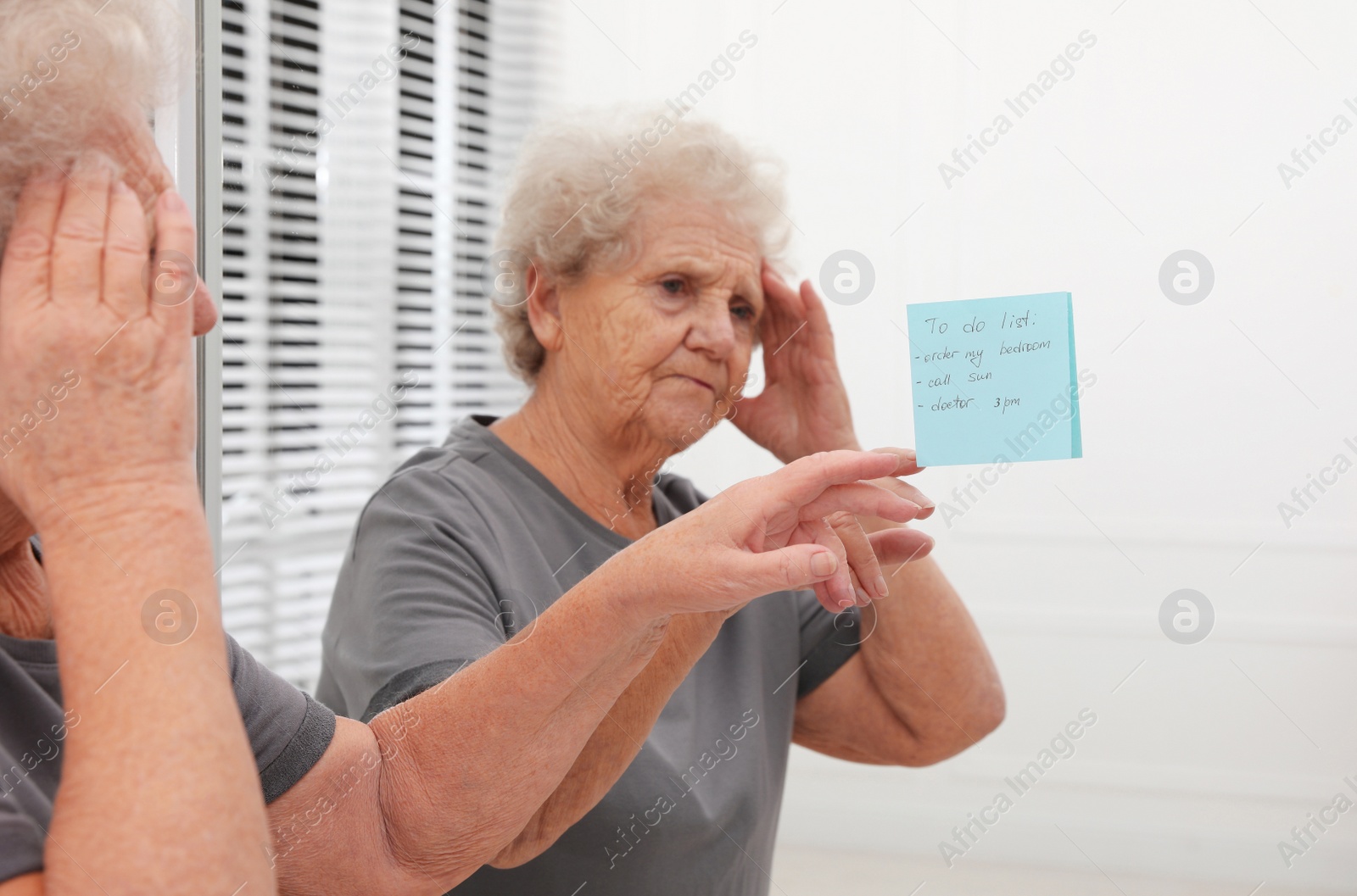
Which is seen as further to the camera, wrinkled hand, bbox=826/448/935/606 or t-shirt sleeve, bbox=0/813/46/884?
wrinkled hand, bbox=826/448/935/606

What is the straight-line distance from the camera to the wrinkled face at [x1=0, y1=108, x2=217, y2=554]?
56 cm

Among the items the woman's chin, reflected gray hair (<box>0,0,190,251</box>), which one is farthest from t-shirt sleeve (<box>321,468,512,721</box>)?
reflected gray hair (<box>0,0,190,251</box>)

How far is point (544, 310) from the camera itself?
3.87ft

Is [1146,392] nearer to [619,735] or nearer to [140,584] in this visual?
[619,735]

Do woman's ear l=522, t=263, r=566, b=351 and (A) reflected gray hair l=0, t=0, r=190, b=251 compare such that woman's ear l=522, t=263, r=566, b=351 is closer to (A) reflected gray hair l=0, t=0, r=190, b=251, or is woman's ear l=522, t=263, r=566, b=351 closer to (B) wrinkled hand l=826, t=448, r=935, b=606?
(B) wrinkled hand l=826, t=448, r=935, b=606

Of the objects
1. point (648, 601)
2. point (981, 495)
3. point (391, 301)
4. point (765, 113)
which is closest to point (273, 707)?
point (648, 601)

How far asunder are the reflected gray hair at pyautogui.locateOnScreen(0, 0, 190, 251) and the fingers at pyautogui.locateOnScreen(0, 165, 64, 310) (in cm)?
1

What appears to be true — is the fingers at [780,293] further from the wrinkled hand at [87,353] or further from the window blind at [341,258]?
the window blind at [341,258]

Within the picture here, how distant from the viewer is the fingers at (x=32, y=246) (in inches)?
19.5

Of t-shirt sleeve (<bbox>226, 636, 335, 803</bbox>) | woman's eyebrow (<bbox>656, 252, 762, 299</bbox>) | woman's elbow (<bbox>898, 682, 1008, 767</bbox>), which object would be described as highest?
woman's eyebrow (<bbox>656, 252, 762, 299</bbox>)

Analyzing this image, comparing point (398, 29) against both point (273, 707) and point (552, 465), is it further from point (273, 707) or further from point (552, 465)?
point (273, 707)

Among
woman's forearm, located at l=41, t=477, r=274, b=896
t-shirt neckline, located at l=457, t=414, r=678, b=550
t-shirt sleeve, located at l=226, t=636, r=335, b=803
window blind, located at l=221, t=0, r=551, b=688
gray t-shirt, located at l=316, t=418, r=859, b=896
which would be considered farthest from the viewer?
window blind, located at l=221, t=0, r=551, b=688

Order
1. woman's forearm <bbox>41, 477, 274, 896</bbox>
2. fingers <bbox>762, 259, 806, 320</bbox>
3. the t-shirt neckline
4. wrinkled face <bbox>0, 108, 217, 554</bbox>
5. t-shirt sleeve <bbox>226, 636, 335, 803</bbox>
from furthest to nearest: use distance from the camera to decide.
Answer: fingers <bbox>762, 259, 806, 320</bbox>
the t-shirt neckline
t-shirt sleeve <bbox>226, 636, 335, 803</bbox>
wrinkled face <bbox>0, 108, 217, 554</bbox>
woman's forearm <bbox>41, 477, 274, 896</bbox>

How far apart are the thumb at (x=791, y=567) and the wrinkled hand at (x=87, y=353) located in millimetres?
339
